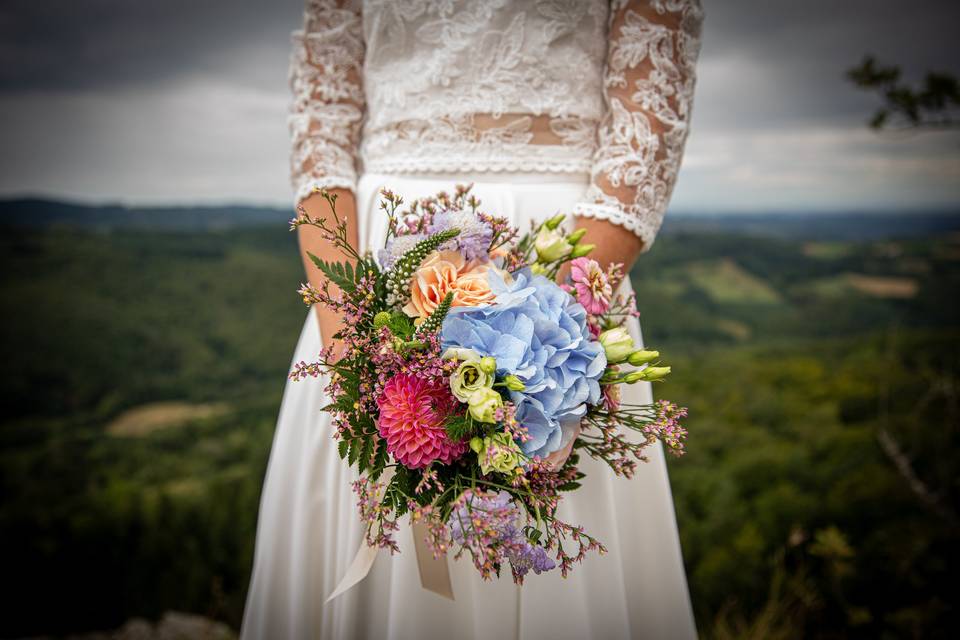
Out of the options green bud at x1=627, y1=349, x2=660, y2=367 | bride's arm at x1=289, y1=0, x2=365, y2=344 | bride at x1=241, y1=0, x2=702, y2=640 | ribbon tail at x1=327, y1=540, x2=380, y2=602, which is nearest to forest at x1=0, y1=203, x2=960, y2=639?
bride at x1=241, y1=0, x2=702, y2=640

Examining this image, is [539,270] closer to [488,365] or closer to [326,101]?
[488,365]

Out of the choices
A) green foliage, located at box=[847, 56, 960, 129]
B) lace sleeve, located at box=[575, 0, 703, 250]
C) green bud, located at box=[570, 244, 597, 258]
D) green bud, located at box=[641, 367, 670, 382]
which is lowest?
green bud, located at box=[641, 367, 670, 382]

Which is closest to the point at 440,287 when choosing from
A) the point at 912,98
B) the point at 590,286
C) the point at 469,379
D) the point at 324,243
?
the point at 469,379

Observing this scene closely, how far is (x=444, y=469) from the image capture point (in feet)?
3.30

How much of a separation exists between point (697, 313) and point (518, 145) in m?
3.50

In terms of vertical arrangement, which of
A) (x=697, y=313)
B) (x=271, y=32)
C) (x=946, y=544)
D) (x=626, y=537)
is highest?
(x=271, y=32)

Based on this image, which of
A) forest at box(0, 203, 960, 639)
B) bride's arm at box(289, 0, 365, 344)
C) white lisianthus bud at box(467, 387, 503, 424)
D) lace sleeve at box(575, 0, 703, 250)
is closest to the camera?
white lisianthus bud at box(467, 387, 503, 424)

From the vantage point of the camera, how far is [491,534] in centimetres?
86

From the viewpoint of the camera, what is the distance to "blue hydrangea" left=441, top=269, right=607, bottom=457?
896 millimetres

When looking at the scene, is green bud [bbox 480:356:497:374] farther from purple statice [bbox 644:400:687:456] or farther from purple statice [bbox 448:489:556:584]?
purple statice [bbox 644:400:687:456]

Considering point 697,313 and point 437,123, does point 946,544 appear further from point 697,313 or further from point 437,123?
point 437,123

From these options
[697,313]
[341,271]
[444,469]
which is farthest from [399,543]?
[697,313]

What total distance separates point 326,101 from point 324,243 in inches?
17.6

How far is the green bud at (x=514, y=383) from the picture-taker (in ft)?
2.85
